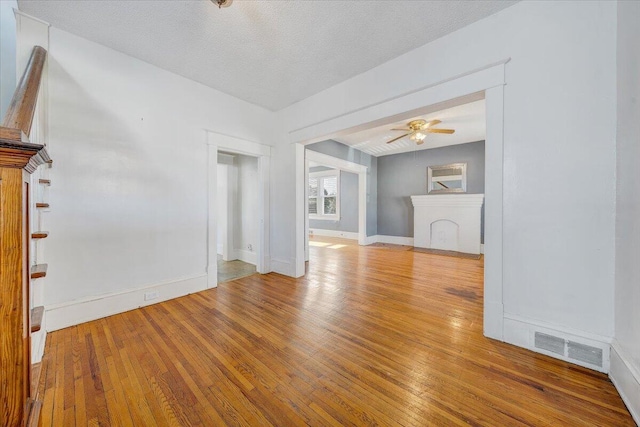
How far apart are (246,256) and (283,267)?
3.86 ft

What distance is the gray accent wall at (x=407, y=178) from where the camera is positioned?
19.0 feet

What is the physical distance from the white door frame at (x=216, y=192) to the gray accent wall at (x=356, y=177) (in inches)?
53.5

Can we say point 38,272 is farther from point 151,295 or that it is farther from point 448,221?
point 448,221

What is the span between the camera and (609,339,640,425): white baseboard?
4.04 ft

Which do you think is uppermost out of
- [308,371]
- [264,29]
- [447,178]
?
[264,29]

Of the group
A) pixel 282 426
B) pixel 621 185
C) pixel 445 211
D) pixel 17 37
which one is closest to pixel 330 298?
pixel 282 426

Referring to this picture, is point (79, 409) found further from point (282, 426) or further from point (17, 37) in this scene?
point (17, 37)

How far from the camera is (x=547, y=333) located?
1767 millimetres

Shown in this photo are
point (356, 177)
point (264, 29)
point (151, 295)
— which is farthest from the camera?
point (356, 177)

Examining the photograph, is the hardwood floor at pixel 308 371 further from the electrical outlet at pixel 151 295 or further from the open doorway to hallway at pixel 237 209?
the open doorway to hallway at pixel 237 209

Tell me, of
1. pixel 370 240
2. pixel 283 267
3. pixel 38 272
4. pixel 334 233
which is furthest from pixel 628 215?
pixel 334 233

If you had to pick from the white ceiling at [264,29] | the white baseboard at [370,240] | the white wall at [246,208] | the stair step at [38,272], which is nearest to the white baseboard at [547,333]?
the white ceiling at [264,29]

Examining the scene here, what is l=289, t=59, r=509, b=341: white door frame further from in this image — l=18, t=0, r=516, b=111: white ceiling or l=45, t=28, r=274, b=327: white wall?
l=45, t=28, r=274, b=327: white wall

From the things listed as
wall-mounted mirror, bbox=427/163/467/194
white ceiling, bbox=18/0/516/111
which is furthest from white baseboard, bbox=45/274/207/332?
wall-mounted mirror, bbox=427/163/467/194
